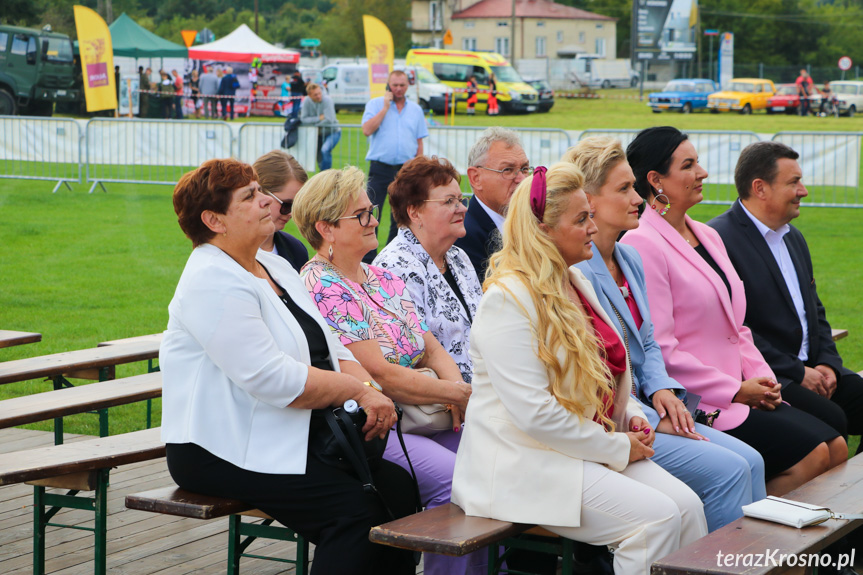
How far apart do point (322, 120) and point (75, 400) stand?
13.6 m

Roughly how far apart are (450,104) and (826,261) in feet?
99.5

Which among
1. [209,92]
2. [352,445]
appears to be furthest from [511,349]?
[209,92]

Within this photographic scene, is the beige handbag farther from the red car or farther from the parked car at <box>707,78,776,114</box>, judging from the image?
the red car

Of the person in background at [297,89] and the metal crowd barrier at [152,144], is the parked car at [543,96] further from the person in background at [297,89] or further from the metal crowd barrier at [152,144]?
the metal crowd barrier at [152,144]

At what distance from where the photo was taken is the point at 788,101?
1838 inches

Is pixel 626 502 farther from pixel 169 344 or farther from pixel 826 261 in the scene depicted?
pixel 826 261

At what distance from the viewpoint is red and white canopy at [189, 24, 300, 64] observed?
41688 mm

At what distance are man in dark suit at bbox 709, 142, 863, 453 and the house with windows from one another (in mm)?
82708

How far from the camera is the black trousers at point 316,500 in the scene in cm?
330

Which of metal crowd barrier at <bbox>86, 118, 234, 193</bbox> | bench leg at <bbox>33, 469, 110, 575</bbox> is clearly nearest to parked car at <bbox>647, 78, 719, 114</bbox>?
metal crowd barrier at <bbox>86, 118, 234, 193</bbox>

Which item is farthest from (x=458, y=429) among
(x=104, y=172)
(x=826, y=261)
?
(x=104, y=172)

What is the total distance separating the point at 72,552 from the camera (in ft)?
14.8

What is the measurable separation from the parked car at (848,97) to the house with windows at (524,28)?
4065 cm

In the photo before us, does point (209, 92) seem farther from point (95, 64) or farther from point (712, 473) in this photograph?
point (712, 473)
